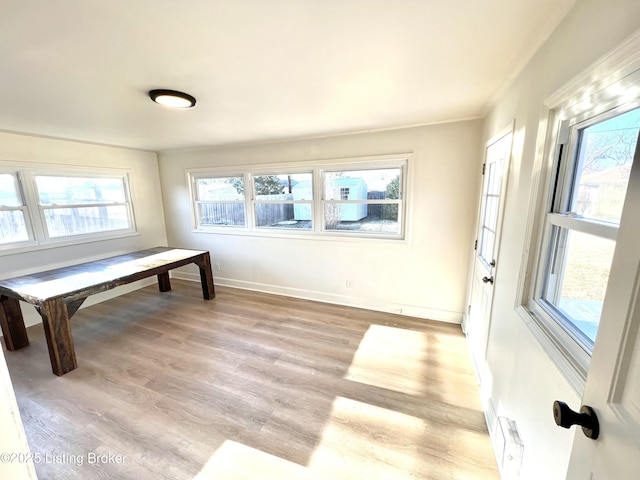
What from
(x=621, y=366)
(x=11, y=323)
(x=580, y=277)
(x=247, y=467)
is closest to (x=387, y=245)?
(x=580, y=277)

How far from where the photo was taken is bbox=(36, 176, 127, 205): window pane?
11.1 ft

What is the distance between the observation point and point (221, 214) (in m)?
4.45

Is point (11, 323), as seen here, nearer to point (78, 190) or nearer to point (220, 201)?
point (78, 190)

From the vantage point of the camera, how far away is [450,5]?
108 centimetres

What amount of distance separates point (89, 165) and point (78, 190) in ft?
1.28

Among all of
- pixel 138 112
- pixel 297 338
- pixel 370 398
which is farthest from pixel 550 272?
pixel 138 112

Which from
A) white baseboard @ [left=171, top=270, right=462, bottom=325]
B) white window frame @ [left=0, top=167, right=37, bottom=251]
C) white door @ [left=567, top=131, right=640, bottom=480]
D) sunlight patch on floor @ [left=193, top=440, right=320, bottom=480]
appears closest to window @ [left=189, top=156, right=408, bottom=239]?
white baseboard @ [left=171, top=270, right=462, bottom=325]

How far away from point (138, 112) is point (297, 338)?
2.71 m

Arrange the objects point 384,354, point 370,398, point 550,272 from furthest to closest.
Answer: point 384,354
point 370,398
point 550,272

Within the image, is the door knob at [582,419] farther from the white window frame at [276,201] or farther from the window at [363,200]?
the white window frame at [276,201]

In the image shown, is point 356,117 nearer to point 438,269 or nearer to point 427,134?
point 427,134

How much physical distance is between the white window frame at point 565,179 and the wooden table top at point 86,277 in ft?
11.5

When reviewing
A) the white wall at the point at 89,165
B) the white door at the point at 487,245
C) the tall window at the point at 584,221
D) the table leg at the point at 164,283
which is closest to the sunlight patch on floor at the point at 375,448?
the white door at the point at 487,245

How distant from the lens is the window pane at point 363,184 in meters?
3.22
